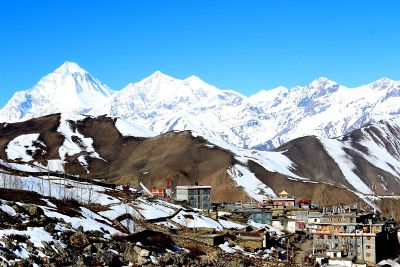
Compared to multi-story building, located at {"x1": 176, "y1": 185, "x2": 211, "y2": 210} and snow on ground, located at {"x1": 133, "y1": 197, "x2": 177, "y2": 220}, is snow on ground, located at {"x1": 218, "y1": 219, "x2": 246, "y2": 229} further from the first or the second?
multi-story building, located at {"x1": 176, "y1": 185, "x2": 211, "y2": 210}

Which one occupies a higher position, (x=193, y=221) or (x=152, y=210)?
(x=152, y=210)

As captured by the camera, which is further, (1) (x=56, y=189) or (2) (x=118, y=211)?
(1) (x=56, y=189)

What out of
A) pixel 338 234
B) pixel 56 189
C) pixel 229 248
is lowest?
pixel 229 248

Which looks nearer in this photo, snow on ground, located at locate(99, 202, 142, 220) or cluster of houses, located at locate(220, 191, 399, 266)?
snow on ground, located at locate(99, 202, 142, 220)

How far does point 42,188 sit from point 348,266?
171 feet

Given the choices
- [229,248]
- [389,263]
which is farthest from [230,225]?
[229,248]

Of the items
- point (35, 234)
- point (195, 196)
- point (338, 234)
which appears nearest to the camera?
point (35, 234)

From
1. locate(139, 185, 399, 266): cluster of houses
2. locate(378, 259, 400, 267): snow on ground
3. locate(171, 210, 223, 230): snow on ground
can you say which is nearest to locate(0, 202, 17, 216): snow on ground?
locate(139, 185, 399, 266): cluster of houses

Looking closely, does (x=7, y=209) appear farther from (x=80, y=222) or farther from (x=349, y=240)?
(x=349, y=240)

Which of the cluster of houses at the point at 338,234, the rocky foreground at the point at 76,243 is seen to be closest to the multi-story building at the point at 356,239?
the cluster of houses at the point at 338,234

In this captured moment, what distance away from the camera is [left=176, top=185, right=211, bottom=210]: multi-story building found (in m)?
160

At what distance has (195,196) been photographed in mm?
161375

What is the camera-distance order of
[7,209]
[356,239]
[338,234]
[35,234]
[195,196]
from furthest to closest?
[195,196], [338,234], [356,239], [7,209], [35,234]

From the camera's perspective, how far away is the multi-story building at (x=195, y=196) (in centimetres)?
16050
